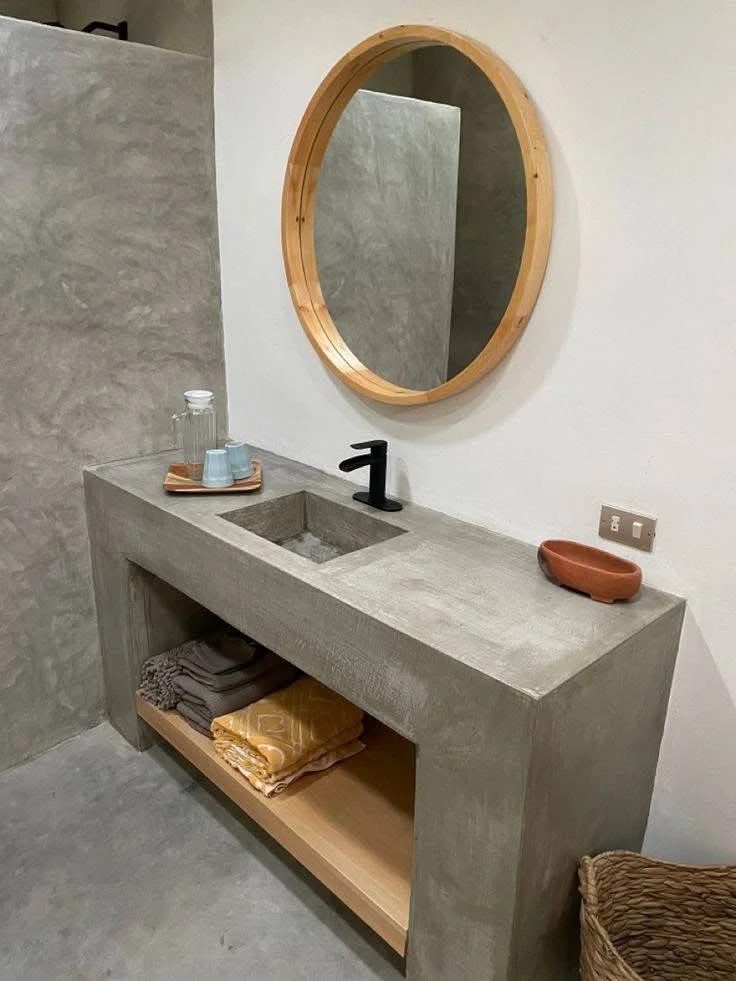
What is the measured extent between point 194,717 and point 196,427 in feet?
2.56

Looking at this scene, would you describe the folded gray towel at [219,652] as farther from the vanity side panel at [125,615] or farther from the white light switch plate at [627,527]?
the white light switch plate at [627,527]

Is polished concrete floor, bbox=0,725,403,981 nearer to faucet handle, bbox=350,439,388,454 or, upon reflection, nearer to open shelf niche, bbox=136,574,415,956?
open shelf niche, bbox=136,574,415,956

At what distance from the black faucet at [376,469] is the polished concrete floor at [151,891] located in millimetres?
916

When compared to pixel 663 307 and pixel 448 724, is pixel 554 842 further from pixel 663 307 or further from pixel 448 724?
pixel 663 307

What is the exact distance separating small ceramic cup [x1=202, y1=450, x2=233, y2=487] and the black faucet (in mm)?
332

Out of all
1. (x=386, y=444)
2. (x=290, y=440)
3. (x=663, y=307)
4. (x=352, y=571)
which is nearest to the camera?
(x=663, y=307)

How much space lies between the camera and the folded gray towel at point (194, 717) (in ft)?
6.37

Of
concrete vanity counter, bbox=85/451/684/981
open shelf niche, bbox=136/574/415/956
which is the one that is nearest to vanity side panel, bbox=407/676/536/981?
concrete vanity counter, bbox=85/451/684/981

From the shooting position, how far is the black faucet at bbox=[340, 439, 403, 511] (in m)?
1.73

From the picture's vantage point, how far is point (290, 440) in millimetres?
2150

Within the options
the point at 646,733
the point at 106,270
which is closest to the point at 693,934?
the point at 646,733

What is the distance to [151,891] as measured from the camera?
1741mm

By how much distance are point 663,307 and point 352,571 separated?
76cm

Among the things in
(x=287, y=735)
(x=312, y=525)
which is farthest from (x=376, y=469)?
(x=287, y=735)
